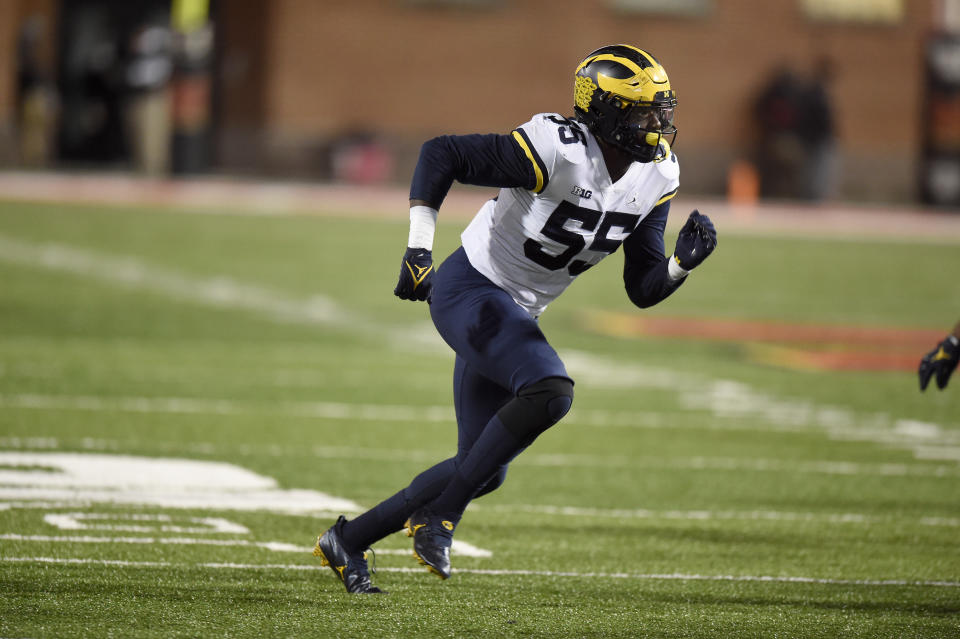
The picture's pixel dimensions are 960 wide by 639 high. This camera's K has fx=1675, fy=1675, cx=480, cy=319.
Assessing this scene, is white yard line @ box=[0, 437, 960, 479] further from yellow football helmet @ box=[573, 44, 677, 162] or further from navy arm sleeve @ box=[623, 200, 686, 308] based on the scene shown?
yellow football helmet @ box=[573, 44, 677, 162]

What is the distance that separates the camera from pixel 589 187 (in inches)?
212

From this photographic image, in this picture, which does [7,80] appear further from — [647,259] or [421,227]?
[421,227]

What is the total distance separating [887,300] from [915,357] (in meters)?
4.21

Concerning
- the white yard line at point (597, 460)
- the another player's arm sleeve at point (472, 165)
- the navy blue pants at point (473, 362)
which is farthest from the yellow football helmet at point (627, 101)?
the white yard line at point (597, 460)

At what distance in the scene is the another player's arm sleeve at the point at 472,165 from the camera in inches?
207

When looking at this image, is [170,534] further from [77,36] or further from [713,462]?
[77,36]

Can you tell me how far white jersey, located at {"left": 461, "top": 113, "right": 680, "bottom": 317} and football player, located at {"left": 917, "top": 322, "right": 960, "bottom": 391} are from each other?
76.0 inches

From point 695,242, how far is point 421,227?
0.94 m

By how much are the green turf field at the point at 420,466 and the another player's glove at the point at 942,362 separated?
2.23 ft

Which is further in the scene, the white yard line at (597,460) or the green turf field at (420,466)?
the white yard line at (597,460)

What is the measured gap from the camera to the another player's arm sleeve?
525cm

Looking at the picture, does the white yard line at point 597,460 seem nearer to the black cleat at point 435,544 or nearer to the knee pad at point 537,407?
the black cleat at point 435,544

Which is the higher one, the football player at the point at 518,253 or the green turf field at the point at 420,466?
the football player at the point at 518,253

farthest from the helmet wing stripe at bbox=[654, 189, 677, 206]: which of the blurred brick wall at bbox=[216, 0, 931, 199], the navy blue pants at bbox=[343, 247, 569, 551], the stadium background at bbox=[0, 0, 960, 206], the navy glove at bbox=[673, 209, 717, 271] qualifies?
the blurred brick wall at bbox=[216, 0, 931, 199]
